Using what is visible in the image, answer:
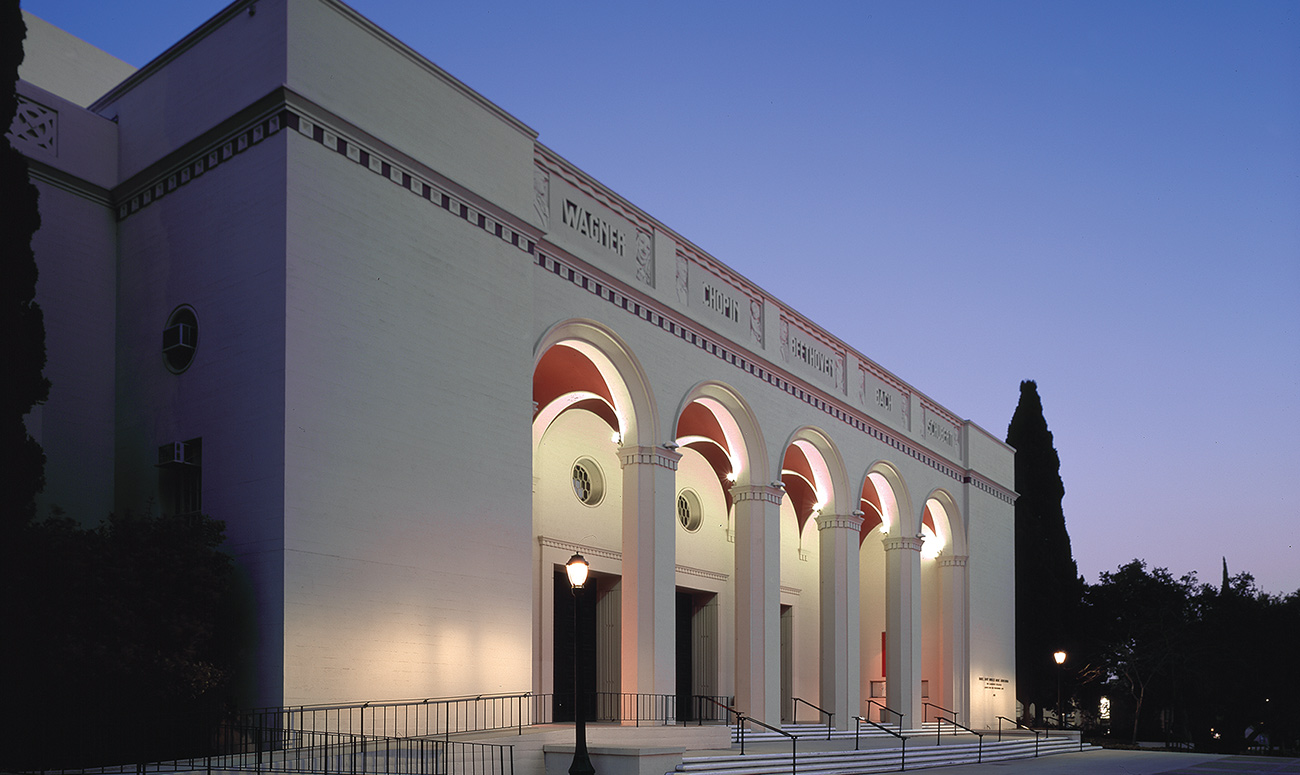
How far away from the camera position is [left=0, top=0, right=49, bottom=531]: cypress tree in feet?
44.4

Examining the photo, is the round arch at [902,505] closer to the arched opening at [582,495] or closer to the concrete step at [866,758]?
the concrete step at [866,758]

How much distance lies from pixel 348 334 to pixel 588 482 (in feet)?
35.8

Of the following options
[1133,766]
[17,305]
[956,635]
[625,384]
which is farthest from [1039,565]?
[17,305]

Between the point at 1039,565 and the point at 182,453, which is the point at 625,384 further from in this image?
the point at 1039,565

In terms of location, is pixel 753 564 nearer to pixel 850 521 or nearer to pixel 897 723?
pixel 850 521

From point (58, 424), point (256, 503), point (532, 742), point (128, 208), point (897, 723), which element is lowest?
point (897, 723)

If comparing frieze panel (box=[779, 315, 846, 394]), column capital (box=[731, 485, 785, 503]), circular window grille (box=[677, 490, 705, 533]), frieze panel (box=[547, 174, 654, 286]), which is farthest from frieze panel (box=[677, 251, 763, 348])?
circular window grille (box=[677, 490, 705, 533])

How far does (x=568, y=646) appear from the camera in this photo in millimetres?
25719

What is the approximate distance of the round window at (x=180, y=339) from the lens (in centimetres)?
1675

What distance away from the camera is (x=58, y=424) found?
17.0 meters

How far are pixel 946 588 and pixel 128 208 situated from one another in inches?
1094

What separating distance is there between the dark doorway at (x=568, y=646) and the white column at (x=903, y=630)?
10.7 m

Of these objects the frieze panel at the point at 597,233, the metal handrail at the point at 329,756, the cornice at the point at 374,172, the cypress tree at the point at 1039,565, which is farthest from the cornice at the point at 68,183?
the cypress tree at the point at 1039,565

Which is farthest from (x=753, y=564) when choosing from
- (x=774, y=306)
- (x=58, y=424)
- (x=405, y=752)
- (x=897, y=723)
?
(x=58, y=424)
